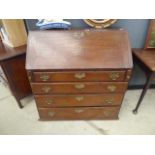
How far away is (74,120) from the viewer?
1.75 m

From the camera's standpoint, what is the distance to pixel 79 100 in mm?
1489

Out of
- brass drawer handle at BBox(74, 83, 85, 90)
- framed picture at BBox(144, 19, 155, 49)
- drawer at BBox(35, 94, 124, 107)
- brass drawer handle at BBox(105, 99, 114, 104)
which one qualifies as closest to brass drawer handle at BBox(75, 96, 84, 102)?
drawer at BBox(35, 94, 124, 107)

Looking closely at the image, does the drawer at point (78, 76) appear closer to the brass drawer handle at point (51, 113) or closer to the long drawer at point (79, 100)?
the long drawer at point (79, 100)

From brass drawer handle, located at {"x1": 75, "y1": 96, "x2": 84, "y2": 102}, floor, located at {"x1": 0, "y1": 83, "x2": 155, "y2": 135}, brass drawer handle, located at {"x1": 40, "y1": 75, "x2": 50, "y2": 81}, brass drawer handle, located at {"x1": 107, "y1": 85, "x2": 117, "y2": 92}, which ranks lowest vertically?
floor, located at {"x1": 0, "y1": 83, "x2": 155, "y2": 135}

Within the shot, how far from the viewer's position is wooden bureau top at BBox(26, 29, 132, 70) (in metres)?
1.22

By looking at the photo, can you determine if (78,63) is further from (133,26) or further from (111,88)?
(133,26)

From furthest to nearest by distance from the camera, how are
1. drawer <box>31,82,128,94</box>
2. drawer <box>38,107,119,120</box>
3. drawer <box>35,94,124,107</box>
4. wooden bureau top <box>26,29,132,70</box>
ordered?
1. drawer <box>38,107,119,120</box>
2. drawer <box>35,94,124,107</box>
3. drawer <box>31,82,128,94</box>
4. wooden bureau top <box>26,29,132,70</box>

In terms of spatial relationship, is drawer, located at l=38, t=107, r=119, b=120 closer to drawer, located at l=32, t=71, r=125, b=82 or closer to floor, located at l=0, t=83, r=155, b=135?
floor, located at l=0, t=83, r=155, b=135

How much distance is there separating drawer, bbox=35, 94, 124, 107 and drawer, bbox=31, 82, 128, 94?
0.06 m

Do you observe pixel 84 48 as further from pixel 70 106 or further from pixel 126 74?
pixel 70 106

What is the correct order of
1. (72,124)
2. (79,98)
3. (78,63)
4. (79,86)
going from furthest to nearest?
(72,124), (79,98), (79,86), (78,63)

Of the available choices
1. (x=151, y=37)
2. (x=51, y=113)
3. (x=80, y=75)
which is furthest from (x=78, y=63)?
(x=151, y=37)

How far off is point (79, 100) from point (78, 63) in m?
0.42
